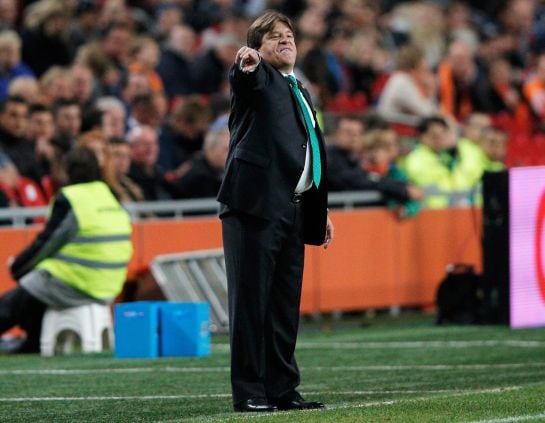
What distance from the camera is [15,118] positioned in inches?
600

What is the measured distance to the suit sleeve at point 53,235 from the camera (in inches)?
512

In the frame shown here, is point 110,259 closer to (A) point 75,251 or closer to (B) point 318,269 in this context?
(A) point 75,251

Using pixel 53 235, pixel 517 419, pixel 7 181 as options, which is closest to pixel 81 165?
pixel 53 235

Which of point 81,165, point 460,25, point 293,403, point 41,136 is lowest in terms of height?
point 293,403

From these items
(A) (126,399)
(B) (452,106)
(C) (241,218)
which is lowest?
(A) (126,399)

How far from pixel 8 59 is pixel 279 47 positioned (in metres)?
9.08

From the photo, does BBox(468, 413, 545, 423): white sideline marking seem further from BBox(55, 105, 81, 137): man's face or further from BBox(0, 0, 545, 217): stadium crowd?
BBox(55, 105, 81, 137): man's face

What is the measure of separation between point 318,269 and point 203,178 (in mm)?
1494

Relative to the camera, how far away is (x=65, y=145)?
1562 centimetres

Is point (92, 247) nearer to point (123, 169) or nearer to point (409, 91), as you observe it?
point (123, 169)

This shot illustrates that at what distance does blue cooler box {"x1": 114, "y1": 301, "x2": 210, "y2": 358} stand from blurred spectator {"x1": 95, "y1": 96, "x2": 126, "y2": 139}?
3.57 meters

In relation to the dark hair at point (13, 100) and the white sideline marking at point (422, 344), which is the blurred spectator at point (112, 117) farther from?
the white sideline marking at point (422, 344)

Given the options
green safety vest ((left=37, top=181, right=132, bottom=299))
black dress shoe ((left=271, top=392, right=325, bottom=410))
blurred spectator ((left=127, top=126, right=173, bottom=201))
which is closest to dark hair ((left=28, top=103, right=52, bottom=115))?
blurred spectator ((left=127, top=126, right=173, bottom=201))

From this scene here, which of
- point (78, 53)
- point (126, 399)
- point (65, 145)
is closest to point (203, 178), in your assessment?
point (65, 145)
